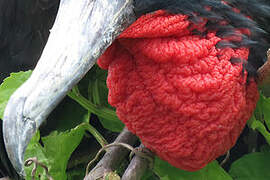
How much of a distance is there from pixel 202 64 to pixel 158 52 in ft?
0.30

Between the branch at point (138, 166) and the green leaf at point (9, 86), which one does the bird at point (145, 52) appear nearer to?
the branch at point (138, 166)

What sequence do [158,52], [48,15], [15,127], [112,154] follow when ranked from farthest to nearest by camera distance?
1. [48,15]
2. [112,154]
3. [158,52]
4. [15,127]

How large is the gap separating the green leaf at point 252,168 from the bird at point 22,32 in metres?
0.62

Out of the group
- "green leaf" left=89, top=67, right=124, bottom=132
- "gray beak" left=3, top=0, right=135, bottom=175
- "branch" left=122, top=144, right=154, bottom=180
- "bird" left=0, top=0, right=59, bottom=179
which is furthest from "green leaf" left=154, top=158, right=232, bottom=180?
"bird" left=0, top=0, right=59, bottom=179

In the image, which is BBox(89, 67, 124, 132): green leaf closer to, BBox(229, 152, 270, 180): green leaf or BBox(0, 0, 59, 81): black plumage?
BBox(0, 0, 59, 81): black plumage

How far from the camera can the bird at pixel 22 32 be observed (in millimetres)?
1216

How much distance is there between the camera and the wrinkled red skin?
0.88 meters

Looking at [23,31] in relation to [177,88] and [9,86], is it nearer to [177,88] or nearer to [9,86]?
[9,86]

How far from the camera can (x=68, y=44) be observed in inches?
29.6

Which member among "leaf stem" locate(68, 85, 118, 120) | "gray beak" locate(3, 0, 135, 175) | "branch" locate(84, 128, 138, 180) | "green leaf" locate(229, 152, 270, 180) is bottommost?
"green leaf" locate(229, 152, 270, 180)

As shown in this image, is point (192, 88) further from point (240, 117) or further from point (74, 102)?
point (74, 102)

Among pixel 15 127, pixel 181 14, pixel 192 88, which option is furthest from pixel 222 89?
pixel 15 127

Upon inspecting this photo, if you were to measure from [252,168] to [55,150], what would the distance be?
484 millimetres

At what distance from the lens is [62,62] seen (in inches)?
29.1
